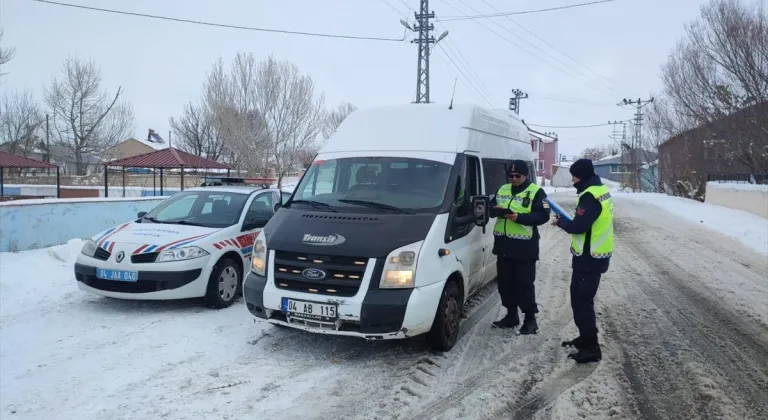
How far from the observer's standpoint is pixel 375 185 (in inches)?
212

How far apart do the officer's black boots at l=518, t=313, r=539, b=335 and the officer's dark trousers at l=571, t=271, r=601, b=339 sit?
779 millimetres

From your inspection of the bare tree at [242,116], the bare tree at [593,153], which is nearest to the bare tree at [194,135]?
the bare tree at [242,116]

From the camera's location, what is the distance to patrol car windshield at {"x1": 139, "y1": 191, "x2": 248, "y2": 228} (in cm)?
709

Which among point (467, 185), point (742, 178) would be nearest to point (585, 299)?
point (467, 185)

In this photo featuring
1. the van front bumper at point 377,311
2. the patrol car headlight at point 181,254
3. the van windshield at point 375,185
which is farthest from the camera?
the patrol car headlight at point 181,254

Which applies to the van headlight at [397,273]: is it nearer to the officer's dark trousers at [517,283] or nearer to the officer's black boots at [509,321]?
the officer's dark trousers at [517,283]

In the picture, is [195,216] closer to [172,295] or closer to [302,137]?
[172,295]

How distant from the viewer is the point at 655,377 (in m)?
4.38

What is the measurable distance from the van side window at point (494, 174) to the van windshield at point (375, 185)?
1035 mm

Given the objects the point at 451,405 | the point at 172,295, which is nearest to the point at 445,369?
the point at 451,405

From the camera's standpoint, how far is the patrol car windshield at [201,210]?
7.09 metres

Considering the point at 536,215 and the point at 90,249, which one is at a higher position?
the point at 536,215

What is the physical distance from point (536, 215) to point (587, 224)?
0.66 metres

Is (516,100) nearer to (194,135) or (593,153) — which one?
(194,135)
